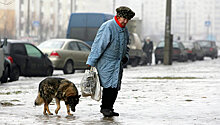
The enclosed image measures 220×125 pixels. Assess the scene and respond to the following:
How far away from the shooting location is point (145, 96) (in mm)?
11219

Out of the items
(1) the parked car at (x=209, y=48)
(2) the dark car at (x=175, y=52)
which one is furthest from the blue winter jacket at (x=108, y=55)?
(1) the parked car at (x=209, y=48)

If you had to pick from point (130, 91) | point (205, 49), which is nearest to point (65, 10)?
point (205, 49)

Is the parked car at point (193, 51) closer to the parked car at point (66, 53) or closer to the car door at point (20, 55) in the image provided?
the parked car at point (66, 53)

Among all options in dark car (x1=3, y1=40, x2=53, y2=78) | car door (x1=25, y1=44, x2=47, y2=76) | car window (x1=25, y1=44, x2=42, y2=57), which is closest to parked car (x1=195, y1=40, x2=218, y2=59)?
dark car (x1=3, y1=40, x2=53, y2=78)

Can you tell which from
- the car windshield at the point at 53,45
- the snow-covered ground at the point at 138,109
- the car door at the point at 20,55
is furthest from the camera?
the car windshield at the point at 53,45

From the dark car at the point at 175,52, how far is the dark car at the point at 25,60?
50.0 ft

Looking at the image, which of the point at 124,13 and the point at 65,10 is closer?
the point at 124,13

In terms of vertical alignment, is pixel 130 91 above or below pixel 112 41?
below

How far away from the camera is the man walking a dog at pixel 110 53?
314 inches

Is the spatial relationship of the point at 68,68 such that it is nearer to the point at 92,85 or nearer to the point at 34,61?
the point at 34,61

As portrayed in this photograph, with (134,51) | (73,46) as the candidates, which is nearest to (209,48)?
(134,51)

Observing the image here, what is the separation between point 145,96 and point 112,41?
133 inches

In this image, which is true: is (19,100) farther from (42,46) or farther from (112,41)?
(42,46)

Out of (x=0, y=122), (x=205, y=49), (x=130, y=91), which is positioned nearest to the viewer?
(x=0, y=122)
